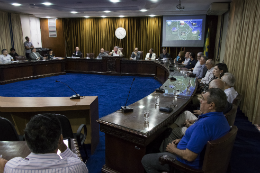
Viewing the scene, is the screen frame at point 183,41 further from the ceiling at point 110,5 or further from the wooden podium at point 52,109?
the wooden podium at point 52,109

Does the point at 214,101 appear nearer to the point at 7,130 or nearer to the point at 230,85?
the point at 230,85

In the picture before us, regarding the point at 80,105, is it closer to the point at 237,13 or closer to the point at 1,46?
the point at 237,13

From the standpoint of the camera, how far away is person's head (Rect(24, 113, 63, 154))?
937 millimetres

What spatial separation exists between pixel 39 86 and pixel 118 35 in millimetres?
5653

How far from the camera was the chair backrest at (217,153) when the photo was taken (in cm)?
134

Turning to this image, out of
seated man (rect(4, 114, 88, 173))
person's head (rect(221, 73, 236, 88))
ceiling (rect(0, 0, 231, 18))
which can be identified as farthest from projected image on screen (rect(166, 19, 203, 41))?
seated man (rect(4, 114, 88, 173))

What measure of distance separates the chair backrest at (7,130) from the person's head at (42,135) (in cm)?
113

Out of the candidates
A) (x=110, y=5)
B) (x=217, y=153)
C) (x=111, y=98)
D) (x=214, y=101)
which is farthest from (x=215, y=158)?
(x=110, y=5)

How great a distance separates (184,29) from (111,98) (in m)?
6.31

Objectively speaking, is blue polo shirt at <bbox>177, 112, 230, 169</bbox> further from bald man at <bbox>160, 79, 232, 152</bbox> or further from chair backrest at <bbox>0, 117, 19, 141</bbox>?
chair backrest at <bbox>0, 117, 19, 141</bbox>

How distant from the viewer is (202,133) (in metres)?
1.45

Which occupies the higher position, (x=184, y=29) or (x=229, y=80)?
(x=184, y=29)

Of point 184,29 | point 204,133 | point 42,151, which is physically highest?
point 184,29

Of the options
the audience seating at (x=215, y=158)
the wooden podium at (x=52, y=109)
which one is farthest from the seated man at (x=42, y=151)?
the wooden podium at (x=52, y=109)
